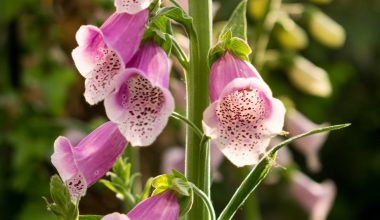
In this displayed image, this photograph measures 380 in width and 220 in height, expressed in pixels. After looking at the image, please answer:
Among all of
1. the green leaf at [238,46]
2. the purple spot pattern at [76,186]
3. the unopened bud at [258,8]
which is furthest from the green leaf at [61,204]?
the unopened bud at [258,8]

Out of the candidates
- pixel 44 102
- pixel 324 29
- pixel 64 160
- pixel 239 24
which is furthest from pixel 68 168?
pixel 44 102

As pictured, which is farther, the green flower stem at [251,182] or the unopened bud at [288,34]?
the unopened bud at [288,34]

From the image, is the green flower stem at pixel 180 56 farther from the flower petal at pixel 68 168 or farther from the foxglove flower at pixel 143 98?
the flower petal at pixel 68 168

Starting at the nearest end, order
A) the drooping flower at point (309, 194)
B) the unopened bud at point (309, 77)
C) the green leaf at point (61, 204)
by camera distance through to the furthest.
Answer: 1. the green leaf at point (61, 204)
2. the unopened bud at point (309, 77)
3. the drooping flower at point (309, 194)

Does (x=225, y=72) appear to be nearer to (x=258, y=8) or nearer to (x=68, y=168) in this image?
(x=68, y=168)

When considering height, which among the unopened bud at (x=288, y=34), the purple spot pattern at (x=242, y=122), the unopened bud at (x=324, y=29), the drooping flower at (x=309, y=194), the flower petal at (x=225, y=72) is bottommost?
the drooping flower at (x=309, y=194)

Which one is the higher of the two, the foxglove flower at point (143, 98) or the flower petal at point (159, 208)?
the foxglove flower at point (143, 98)
